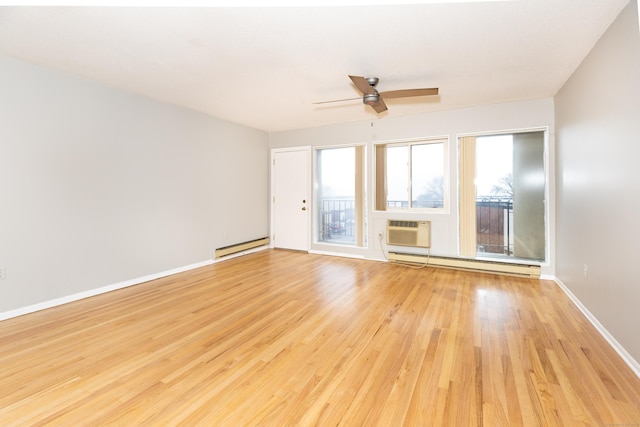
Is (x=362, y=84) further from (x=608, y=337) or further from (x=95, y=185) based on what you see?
(x=95, y=185)

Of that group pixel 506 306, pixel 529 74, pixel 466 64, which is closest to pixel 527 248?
pixel 506 306

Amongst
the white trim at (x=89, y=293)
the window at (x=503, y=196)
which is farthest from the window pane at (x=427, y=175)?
the white trim at (x=89, y=293)

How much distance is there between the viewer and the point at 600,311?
244 centimetres

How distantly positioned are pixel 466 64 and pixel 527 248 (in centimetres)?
292

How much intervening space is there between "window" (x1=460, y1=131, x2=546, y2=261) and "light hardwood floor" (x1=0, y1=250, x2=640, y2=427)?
1076 millimetres

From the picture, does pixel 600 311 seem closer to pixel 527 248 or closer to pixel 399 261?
pixel 527 248

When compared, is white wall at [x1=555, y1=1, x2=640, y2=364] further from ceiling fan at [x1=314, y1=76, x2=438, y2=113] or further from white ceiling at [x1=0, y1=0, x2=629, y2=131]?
ceiling fan at [x1=314, y1=76, x2=438, y2=113]

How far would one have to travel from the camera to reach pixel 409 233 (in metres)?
4.68

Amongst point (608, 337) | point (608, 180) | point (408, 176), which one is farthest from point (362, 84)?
point (608, 337)

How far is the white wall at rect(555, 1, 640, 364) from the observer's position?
1.94 m

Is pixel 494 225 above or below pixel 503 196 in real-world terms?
below

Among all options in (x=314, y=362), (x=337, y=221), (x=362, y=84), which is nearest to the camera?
(x=314, y=362)

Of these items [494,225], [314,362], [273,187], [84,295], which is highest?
[273,187]

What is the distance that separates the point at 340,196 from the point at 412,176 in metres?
1.58
